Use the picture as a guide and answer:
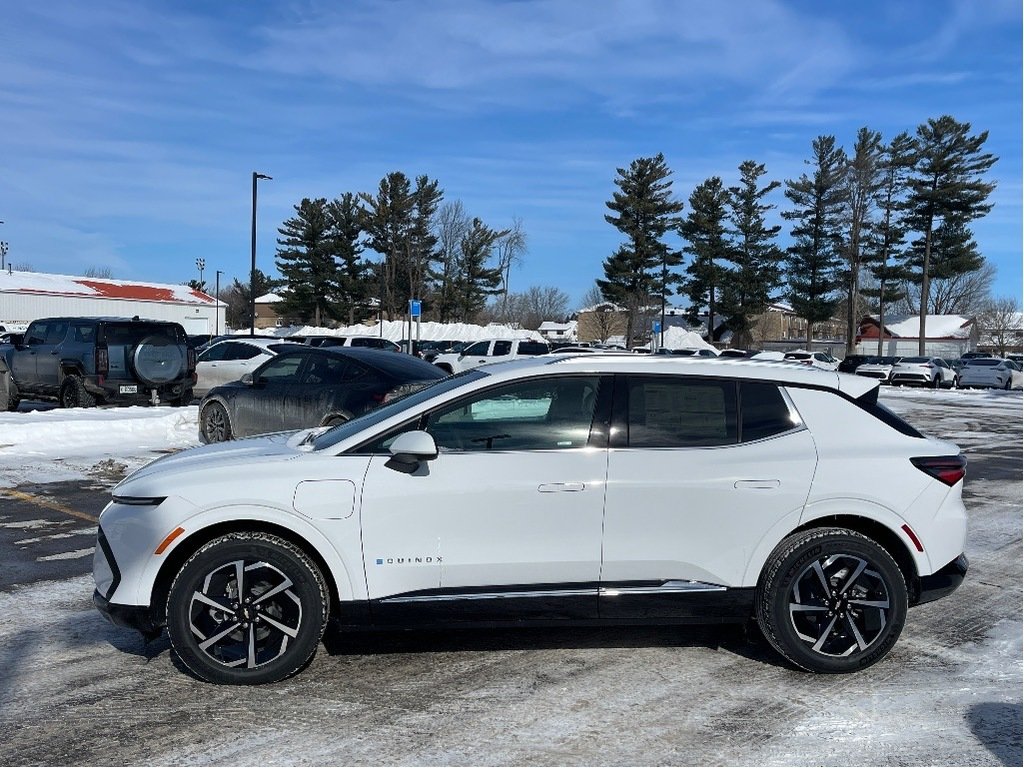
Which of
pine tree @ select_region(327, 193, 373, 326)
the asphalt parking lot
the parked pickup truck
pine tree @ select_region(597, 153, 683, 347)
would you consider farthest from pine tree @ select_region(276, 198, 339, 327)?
the asphalt parking lot

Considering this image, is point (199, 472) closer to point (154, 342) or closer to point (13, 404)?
point (154, 342)

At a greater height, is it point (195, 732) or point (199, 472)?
point (199, 472)

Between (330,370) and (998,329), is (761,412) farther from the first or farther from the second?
(998,329)

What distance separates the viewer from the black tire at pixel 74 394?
15820 millimetres

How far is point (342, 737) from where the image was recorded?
3.78 m

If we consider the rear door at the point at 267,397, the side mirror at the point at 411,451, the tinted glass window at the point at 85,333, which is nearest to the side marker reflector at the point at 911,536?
the side mirror at the point at 411,451

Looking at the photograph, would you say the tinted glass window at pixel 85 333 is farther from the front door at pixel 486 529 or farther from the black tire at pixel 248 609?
the front door at pixel 486 529

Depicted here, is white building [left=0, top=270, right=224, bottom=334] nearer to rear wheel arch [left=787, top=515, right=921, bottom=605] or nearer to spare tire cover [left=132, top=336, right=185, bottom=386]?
spare tire cover [left=132, top=336, right=185, bottom=386]

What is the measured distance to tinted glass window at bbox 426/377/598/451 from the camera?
14.7 feet

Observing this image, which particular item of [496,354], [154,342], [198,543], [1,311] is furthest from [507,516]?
[1,311]

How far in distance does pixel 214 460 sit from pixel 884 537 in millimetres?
3516

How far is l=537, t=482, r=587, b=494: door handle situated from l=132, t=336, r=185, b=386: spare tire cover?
43.4 feet

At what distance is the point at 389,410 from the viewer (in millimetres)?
4770

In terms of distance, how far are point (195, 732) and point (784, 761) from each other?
8.13ft
